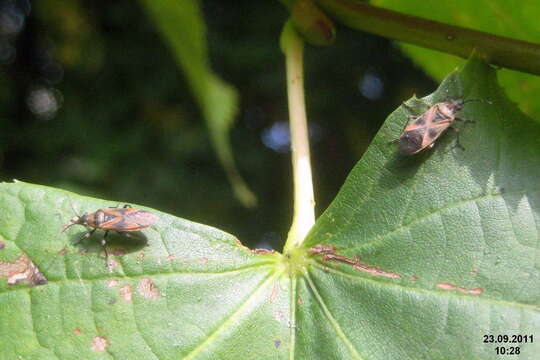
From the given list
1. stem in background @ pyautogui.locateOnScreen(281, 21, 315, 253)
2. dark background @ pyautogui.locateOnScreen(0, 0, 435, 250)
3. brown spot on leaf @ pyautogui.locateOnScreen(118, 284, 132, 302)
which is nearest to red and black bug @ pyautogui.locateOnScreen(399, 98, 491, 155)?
stem in background @ pyautogui.locateOnScreen(281, 21, 315, 253)

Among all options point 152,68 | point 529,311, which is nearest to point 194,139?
point 152,68

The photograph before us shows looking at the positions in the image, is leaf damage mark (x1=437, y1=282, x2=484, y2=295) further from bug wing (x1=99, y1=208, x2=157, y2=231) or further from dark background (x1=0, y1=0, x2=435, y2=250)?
dark background (x1=0, y1=0, x2=435, y2=250)

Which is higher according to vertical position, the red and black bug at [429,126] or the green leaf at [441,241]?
the red and black bug at [429,126]

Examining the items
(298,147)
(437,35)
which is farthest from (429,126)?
(298,147)

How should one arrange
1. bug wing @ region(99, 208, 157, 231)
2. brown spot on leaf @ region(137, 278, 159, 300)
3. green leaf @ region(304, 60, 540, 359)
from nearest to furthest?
green leaf @ region(304, 60, 540, 359)
brown spot on leaf @ region(137, 278, 159, 300)
bug wing @ region(99, 208, 157, 231)

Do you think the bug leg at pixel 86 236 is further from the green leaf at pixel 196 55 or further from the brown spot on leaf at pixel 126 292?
the green leaf at pixel 196 55

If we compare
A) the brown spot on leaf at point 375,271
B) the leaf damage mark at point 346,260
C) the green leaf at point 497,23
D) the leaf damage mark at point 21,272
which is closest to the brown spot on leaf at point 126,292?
the leaf damage mark at point 21,272

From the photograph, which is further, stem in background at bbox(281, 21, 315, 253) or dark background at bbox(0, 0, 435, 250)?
dark background at bbox(0, 0, 435, 250)
